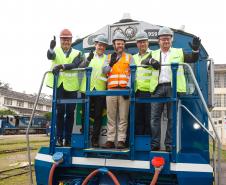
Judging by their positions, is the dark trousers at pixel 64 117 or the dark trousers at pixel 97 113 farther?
the dark trousers at pixel 64 117

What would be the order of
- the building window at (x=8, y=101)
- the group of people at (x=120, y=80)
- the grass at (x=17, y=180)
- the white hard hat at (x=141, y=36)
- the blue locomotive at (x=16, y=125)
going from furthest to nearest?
the building window at (x=8, y=101)
the blue locomotive at (x=16, y=125)
the grass at (x=17, y=180)
the white hard hat at (x=141, y=36)
the group of people at (x=120, y=80)

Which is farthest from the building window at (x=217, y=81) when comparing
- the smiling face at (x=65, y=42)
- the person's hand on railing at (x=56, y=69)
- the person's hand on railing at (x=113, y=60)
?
the person's hand on railing at (x=56, y=69)

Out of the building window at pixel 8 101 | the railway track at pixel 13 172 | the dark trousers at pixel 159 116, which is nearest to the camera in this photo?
the dark trousers at pixel 159 116

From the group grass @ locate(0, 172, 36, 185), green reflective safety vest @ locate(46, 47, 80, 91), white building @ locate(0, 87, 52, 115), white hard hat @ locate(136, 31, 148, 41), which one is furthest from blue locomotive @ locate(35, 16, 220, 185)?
white building @ locate(0, 87, 52, 115)

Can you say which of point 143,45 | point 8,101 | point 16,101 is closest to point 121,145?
point 143,45

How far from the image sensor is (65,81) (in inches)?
208

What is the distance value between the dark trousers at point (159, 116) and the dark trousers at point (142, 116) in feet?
0.82

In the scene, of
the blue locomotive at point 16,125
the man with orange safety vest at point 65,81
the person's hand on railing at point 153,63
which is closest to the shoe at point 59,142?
the man with orange safety vest at point 65,81

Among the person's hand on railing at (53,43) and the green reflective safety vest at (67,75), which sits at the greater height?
the person's hand on railing at (53,43)

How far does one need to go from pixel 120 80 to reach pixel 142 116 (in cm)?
65

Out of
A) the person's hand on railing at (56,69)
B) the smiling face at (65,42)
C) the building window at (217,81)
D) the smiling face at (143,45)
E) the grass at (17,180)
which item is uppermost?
the building window at (217,81)

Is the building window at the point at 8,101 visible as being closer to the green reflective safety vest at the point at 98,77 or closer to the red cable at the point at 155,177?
the green reflective safety vest at the point at 98,77

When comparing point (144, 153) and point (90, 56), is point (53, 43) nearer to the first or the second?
point (90, 56)

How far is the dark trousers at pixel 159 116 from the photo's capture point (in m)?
4.45
